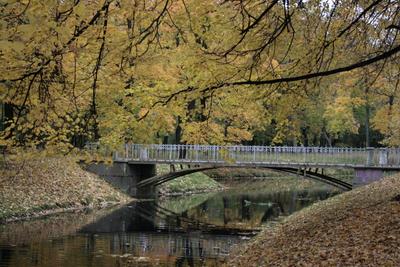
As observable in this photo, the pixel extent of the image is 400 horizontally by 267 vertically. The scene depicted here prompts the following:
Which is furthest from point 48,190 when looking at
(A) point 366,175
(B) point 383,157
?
(B) point 383,157

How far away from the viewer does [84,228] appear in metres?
17.9

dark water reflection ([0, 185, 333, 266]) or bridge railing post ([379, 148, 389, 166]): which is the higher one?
bridge railing post ([379, 148, 389, 166])

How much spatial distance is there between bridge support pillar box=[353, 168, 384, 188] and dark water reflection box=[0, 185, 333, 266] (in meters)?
3.17

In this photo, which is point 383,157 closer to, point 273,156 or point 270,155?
point 273,156

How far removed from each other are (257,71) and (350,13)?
344 centimetres

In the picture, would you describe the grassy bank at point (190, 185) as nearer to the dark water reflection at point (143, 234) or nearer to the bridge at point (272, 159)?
the bridge at point (272, 159)

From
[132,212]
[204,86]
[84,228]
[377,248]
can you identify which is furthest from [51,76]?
[132,212]

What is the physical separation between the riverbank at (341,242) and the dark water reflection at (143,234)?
2535 millimetres

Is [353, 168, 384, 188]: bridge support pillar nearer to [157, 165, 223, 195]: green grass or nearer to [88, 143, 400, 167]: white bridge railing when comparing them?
[88, 143, 400, 167]: white bridge railing

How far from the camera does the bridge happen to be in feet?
82.3

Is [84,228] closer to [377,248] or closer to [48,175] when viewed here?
[48,175]

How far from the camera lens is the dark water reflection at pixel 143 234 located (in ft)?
43.4

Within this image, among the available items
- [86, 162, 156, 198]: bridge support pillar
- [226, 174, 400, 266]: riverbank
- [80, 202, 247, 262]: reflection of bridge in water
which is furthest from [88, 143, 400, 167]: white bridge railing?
[226, 174, 400, 266]: riverbank

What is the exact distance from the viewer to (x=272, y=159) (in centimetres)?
2689
